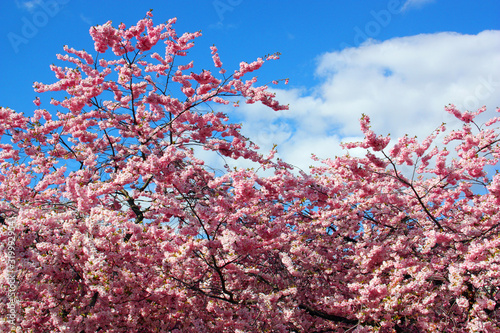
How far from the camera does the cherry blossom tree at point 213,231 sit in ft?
17.1

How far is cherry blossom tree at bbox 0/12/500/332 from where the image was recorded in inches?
205

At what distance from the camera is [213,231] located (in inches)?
215

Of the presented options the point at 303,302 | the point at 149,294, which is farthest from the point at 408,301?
the point at 149,294

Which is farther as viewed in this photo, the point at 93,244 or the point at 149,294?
the point at 149,294

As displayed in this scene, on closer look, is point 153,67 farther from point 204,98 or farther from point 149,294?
point 149,294

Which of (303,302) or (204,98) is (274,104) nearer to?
(204,98)

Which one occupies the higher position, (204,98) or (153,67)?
(153,67)

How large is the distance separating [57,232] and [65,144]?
8.88 feet

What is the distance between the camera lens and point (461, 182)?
7598 mm

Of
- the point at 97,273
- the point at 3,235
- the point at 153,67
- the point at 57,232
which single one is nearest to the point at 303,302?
the point at 97,273

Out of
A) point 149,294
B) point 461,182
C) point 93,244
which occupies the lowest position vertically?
point 149,294

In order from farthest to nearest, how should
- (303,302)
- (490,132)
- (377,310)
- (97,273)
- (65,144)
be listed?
(490,132) → (65,144) → (303,302) → (377,310) → (97,273)

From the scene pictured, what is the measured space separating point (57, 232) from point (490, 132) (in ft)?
28.8

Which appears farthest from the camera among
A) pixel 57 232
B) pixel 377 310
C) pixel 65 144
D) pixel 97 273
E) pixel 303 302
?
pixel 65 144
